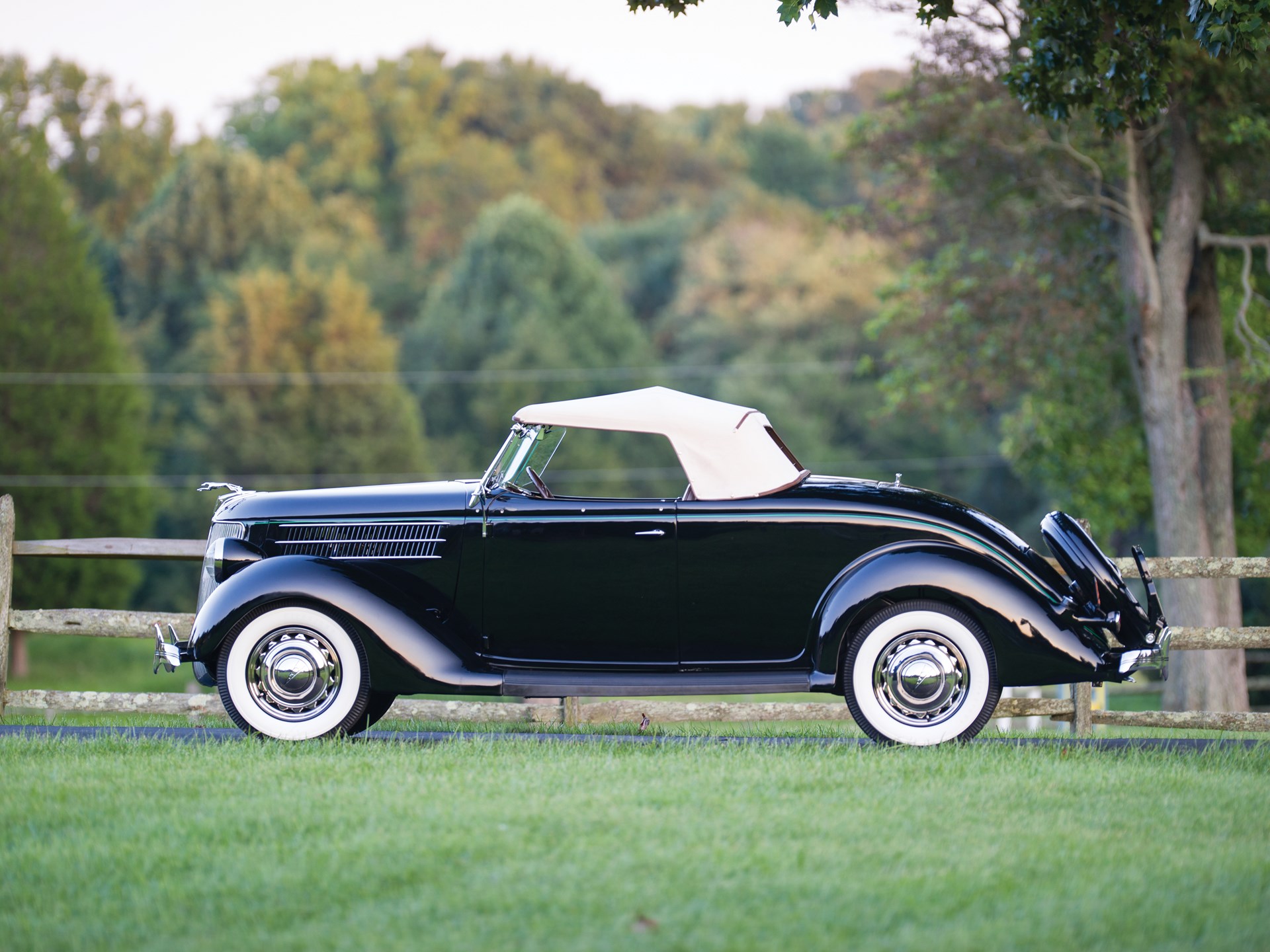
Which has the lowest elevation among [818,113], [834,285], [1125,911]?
[1125,911]

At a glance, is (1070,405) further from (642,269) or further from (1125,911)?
(642,269)

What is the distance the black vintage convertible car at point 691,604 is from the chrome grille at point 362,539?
17mm

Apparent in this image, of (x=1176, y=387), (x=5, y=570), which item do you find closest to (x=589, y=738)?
(x=5, y=570)

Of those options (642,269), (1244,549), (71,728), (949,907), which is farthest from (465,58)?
(949,907)

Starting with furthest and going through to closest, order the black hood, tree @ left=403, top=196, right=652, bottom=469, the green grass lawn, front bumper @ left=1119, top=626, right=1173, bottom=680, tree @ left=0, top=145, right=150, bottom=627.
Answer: tree @ left=403, top=196, right=652, bottom=469 → tree @ left=0, top=145, right=150, bottom=627 → the black hood → front bumper @ left=1119, top=626, right=1173, bottom=680 → the green grass lawn

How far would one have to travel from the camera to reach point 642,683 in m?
7.72

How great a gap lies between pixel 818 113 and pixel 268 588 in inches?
2853

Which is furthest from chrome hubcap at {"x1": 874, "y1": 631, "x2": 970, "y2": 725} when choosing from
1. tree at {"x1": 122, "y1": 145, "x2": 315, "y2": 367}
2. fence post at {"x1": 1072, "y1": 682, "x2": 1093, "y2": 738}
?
tree at {"x1": 122, "y1": 145, "x2": 315, "y2": 367}

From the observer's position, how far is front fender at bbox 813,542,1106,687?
7508 mm

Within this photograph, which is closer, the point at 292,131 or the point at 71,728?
the point at 71,728

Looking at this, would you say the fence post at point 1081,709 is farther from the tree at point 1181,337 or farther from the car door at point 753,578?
the tree at point 1181,337

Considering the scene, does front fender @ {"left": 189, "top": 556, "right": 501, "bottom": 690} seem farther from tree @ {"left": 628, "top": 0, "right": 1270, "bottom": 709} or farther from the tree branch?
the tree branch

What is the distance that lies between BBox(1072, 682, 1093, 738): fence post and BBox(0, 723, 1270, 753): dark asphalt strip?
2.29 feet

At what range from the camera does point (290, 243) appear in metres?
51.6
